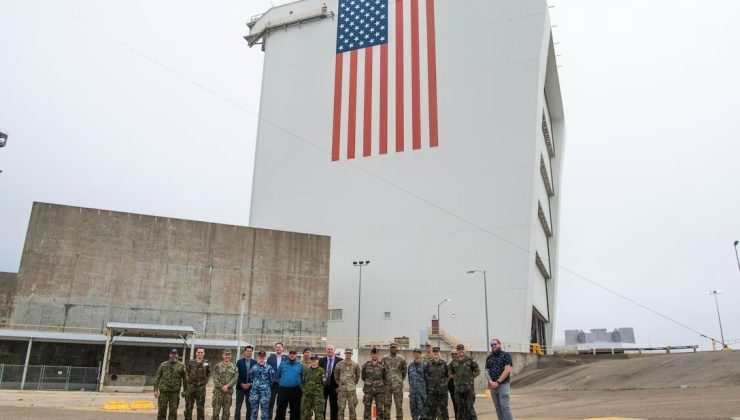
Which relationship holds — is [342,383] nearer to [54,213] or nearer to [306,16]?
[54,213]

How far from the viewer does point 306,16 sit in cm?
6153

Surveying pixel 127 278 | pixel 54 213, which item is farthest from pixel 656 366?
pixel 54 213

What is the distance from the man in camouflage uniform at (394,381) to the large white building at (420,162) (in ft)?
117

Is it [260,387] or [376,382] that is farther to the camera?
[260,387]

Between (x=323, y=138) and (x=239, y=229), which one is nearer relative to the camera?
(x=239, y=229)

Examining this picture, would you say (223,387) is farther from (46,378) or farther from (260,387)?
(46,378)

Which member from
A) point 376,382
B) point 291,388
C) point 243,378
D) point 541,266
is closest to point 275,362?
point 243,378

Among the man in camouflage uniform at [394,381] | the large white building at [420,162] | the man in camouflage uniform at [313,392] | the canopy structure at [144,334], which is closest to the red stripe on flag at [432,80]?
the large white building at [420,162]

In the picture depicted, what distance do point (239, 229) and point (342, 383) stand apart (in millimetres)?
36801

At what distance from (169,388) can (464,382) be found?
6.00m

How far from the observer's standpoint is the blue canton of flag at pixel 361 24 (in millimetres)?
55969

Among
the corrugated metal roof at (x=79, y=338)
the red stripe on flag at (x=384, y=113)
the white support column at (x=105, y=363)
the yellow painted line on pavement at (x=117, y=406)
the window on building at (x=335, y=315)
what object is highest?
the red stripe on flag at (x=384, y=113)

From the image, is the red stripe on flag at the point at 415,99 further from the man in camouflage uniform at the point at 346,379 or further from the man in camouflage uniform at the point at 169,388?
the man in camouflage uniform at the point at 169,388

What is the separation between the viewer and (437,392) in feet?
37.1
